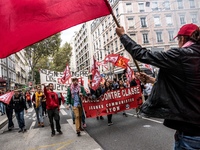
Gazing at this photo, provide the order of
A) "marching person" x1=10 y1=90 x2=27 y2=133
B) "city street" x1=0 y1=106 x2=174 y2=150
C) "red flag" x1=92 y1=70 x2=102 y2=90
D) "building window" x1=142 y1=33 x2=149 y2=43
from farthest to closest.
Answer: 1. "building window" x1=142 y1=33 x2=149 y2=43
2. "red flag" x1=92 y1=70 x2=102 y2=90
3. "marching person" x1=10 y1=90 x2=27 y2=133
4. "city street" x1=0 y1=106 x2=174 y2=150

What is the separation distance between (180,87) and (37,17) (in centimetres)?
174

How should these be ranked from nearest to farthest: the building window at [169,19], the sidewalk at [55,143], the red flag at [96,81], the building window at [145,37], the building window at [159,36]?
1. the sidewalk at [55,143]
2. the red flag at [96,81]
3. the building window at [169,19]
4. the building window at [159,36]
5. the building window at [145,37]

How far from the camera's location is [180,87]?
1634 millimetres

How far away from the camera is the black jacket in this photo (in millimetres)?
1584

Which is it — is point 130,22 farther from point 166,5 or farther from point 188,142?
point 188,142

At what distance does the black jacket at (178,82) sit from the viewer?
158cm

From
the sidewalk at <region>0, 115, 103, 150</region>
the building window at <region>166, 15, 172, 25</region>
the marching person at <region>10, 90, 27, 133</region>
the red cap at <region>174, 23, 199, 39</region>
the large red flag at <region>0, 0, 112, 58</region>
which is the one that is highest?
the building window at <region>166, 15, 172, 25</region>

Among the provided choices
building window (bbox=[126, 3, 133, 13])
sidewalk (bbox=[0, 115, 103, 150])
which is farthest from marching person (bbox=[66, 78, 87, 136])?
building window (bbox=[126, 3, 133, 13])

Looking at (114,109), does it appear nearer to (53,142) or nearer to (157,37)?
(53,142)

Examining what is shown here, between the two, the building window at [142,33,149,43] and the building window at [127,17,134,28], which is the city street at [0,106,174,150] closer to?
the building window at [142,33,149,43]

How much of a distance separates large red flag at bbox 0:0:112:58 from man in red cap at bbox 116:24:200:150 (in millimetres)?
960

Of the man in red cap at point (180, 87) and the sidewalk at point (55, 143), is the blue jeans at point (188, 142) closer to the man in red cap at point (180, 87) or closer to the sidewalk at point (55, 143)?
the man in red cap at point (180, 87)

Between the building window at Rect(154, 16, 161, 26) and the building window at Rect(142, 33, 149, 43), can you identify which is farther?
the building window at Rect(142, 33, 149, 43)

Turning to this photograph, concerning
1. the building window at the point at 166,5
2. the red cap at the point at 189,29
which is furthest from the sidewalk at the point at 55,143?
the building window at the point at 166,5
